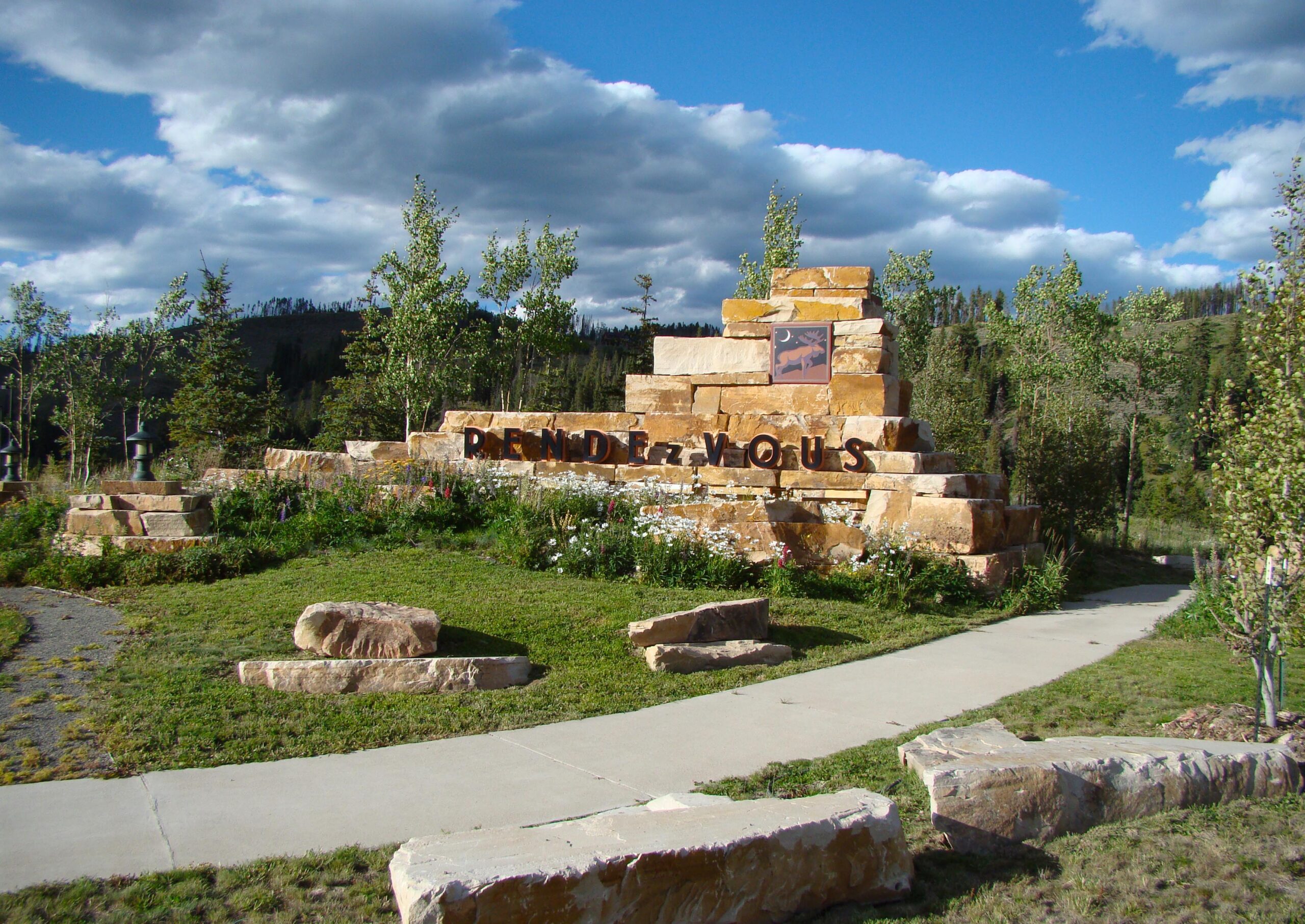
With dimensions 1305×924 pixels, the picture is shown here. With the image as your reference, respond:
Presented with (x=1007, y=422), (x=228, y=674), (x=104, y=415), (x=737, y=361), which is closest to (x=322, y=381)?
(x=104, y=415)

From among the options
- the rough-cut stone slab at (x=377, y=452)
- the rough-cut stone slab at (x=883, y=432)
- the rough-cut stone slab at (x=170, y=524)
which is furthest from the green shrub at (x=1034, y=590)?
the rough-cut stone slab at (x=170, y=524)

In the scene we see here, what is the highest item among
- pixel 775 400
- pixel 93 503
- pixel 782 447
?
pixel 775 400

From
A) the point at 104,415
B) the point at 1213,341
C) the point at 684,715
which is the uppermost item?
the point at 1213,341

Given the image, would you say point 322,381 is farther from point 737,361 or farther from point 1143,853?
point 1143,853

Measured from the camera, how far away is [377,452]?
1272 cm

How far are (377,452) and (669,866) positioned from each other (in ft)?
35.5

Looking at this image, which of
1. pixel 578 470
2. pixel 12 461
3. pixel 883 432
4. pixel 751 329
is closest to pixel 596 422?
pixel 578 470

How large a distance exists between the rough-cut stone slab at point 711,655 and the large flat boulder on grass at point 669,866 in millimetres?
3039

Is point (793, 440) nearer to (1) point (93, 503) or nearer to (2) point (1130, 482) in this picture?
(1) point (93, 503)

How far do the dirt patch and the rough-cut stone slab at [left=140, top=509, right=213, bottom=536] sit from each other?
9.42m

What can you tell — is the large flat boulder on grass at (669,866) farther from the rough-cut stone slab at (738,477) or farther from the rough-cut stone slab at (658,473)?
the rough-cut stone slab at (658,473)

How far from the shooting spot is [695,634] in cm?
697

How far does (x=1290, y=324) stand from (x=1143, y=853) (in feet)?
12.1

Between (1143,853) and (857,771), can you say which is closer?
(1143,853)
